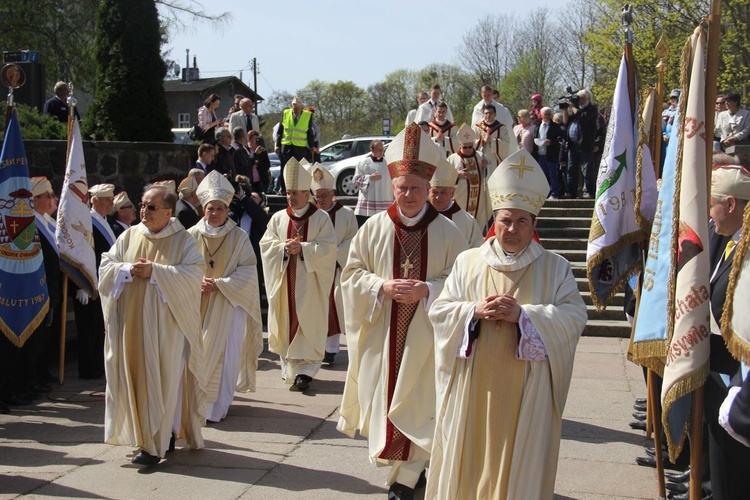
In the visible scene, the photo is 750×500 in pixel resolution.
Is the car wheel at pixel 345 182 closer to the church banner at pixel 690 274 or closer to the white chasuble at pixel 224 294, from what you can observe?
the white chasuble at pixel 224 294

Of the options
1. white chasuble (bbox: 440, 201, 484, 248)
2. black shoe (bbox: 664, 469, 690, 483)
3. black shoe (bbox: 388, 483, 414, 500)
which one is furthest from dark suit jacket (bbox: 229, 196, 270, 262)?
black shoe (bbox: 664, 469, 690, 483)

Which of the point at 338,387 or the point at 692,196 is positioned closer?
the point at 692,196

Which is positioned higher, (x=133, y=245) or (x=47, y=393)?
(x=133, y=245)

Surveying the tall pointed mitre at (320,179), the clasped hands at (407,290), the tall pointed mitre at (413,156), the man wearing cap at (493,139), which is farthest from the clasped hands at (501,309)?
the man wearing cap at (493,139)

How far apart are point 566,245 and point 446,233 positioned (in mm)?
9588

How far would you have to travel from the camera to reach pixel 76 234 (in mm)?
9578

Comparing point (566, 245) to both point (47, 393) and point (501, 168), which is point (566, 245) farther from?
point (501, 168)

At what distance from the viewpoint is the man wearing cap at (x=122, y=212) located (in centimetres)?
1038

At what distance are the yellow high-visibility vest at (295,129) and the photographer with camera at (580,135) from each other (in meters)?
5.06

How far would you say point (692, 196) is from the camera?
15.3 ft

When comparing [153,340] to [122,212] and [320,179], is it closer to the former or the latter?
[122,212]

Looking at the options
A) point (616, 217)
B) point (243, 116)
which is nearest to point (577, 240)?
point (243, 116)

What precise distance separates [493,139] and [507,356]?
33.5ft

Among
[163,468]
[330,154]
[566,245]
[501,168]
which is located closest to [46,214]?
[163,468]
